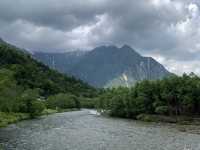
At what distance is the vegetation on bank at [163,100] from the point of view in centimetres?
13662

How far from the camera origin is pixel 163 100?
14350 cm

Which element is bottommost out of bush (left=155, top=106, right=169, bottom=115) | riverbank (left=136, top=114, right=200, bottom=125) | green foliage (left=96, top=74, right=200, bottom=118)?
riverbank (left=136, top=114, right=200, bottom=125)

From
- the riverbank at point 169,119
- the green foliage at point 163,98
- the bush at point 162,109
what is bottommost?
the riverbank at point 169,119

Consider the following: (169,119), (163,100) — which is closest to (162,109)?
(169,119)

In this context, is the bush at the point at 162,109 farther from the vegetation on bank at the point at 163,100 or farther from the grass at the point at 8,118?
the grass at the point at 8,118

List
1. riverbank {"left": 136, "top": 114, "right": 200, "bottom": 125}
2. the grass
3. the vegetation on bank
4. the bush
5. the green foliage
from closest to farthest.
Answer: the grass, riverbank {"left": 136, "top": 114, "right": 200, "bottom": 125}, the bush, the vegetation on bank, the green foliage

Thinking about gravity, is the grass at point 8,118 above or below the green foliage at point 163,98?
below

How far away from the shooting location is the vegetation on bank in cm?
13662

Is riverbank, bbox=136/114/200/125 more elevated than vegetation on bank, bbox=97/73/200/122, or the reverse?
vegetation on bank, bbox=97/73/200/122

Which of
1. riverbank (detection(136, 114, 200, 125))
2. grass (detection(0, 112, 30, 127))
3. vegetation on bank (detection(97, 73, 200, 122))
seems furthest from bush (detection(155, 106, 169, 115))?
grass (detection(0, 112, 30, 127))

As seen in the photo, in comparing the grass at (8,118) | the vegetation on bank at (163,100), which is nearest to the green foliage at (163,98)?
the vegetation on bank at (163,100)

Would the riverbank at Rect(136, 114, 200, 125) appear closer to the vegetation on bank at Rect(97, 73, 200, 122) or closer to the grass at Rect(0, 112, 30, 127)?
the vegetation on bank at Rect(97, 73, 200, 122)

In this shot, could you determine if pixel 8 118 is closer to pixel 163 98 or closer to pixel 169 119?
pixel 169 119

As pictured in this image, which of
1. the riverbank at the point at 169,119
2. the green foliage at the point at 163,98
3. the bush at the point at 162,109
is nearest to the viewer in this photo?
the riverbank at the point at 169,119
